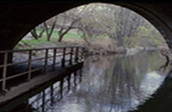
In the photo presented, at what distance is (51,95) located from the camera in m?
7.48

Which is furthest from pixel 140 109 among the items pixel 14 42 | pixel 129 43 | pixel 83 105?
pixel 129 43

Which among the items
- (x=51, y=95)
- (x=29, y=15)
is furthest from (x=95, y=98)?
(x=29, y=15)

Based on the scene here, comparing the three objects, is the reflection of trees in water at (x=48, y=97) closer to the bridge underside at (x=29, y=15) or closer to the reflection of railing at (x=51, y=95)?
the reflection of railing at (x=51, y=95)

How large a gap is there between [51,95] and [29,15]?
351 centimetres

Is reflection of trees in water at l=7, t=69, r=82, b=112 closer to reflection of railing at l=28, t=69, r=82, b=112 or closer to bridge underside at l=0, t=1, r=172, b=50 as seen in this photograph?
reflection of railing at l=28, t=69, r=82, b=112

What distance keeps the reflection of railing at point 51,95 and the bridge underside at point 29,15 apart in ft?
9.48

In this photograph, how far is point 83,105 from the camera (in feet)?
21.2

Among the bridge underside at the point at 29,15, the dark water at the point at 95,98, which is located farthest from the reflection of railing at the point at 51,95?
the bridge underside at the point at 29,15

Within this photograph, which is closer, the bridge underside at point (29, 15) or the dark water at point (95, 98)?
the dark water at point (95, 98)

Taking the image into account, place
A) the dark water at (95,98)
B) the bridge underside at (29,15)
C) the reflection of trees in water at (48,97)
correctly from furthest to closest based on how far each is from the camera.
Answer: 1. the bridge underside at (29,15)
2. the dark water at (95,98)
3. the reflection of trees in water at (48,97)

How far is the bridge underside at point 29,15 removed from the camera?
802cm

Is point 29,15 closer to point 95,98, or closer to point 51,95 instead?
point 51,95

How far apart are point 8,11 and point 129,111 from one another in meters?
4.99

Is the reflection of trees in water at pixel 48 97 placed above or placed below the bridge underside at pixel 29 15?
below
